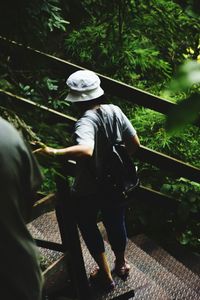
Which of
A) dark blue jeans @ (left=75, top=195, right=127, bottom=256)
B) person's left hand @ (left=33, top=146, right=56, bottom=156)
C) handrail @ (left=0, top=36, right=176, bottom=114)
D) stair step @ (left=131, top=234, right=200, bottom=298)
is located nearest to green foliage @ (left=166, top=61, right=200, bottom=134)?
person's left hand @ (left=33, top=146, right=56, bottom=156)

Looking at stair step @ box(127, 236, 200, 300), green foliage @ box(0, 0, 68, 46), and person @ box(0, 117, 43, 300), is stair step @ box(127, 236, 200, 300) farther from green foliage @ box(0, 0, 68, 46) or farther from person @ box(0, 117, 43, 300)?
person @ box(0, 117, 43, 300)

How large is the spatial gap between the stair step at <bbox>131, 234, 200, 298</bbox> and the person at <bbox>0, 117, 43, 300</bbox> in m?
2.43

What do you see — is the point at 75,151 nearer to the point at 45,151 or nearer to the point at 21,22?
the point at 45,151

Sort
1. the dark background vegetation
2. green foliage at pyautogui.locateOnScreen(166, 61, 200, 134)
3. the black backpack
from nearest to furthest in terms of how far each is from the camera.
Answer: green foliage at pyautogui.locateOnScreen(166, 61, 200, 134) < the black backpack < the dark background vegetation

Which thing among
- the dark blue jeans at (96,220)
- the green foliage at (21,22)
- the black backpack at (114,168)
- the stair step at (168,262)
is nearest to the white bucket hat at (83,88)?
the black backpack at (114,168)

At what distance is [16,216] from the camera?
135 cm

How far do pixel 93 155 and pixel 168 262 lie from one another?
1.66 meters

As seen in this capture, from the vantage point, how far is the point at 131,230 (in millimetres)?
4605

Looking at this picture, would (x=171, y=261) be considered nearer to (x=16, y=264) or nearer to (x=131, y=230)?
(x=131, y=230)

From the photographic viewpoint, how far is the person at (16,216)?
1277 millimetres

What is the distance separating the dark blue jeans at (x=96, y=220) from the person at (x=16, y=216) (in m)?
1.54

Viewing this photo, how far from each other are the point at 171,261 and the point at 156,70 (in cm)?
211

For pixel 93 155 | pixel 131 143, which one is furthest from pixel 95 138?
pixel 131 143

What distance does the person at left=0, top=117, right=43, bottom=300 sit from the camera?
1.28 m
